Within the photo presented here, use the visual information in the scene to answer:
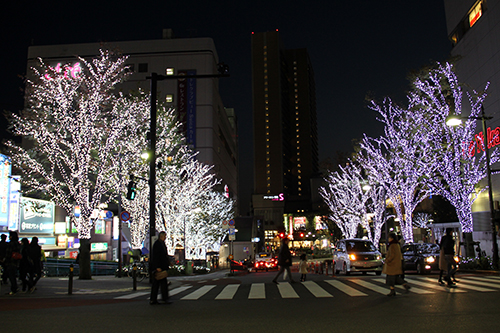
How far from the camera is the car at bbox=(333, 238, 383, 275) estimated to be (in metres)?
19.0

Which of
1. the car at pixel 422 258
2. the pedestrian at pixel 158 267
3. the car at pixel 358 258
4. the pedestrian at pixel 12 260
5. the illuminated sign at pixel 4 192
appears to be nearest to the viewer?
the pedestrian at pixel 158 267

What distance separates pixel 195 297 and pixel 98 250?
33227mm

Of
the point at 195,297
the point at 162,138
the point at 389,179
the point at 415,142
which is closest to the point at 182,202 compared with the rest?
the point at 162,138

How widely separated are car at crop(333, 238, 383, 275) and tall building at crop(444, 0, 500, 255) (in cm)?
1173

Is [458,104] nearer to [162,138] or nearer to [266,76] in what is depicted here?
[162,138]

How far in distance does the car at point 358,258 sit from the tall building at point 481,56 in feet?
38.5

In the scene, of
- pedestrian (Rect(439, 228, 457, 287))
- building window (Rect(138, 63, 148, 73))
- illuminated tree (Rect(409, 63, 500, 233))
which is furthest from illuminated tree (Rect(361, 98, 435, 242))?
building window (Rect(138, 63, 148, 73))

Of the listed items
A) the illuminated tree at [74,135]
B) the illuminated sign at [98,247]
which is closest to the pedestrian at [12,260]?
the illuminated tree at [74,135]

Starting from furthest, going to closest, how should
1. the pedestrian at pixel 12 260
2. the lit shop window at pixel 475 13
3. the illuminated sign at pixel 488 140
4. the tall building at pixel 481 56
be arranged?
the lit shop window at pixel 475 13 < the tall building at pixel 481 56 < the illuminated sign at pixel 488 140 < the pedestrian at pixel 12 260

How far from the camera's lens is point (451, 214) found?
5209 centimetres

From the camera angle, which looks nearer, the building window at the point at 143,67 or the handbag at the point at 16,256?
the handbag at the point at 16,256

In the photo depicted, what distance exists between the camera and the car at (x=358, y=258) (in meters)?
19.0

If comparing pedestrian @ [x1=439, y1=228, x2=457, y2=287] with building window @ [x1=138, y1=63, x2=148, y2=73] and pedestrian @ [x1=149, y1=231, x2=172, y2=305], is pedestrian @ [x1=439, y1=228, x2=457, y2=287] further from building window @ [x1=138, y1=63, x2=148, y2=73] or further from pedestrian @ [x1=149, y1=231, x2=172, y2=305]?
building window @ [x1=138, y1=63, x2=148, y2=73]

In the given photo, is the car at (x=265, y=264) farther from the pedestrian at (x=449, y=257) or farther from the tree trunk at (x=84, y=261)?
the pedestrian at (x=449, y=257)
